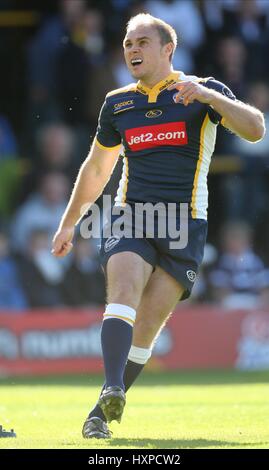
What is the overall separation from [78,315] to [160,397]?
3.32 metres

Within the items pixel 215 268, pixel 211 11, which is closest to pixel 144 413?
pixel 215 268

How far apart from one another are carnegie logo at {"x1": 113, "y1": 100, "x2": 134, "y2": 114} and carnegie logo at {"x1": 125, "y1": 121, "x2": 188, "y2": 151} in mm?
169

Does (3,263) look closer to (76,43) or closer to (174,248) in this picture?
(76,43)

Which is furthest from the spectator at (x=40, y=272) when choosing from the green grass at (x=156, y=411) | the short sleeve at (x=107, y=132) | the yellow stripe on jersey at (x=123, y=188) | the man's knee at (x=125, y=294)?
the man's knee at (x=125, y=294)

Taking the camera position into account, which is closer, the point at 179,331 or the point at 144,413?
the point at 144,413

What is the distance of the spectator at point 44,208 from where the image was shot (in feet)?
48.3

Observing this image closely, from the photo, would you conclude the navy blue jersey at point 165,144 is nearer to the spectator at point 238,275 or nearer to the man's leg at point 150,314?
the man's leg at point 150,314

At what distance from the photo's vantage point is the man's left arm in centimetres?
694

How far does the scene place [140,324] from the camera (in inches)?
294

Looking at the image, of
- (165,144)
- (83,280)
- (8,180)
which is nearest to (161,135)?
(165,144)

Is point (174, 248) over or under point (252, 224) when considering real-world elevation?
under

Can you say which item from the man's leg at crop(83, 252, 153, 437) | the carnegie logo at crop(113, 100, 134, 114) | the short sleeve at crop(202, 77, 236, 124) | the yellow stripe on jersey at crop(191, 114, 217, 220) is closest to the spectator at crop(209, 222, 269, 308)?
the yellow stripe on jersey at crop(191, 114, 217, 220)

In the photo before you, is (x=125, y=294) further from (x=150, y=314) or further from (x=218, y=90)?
(x=218, y=90)

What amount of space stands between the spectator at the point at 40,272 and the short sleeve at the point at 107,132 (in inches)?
268
